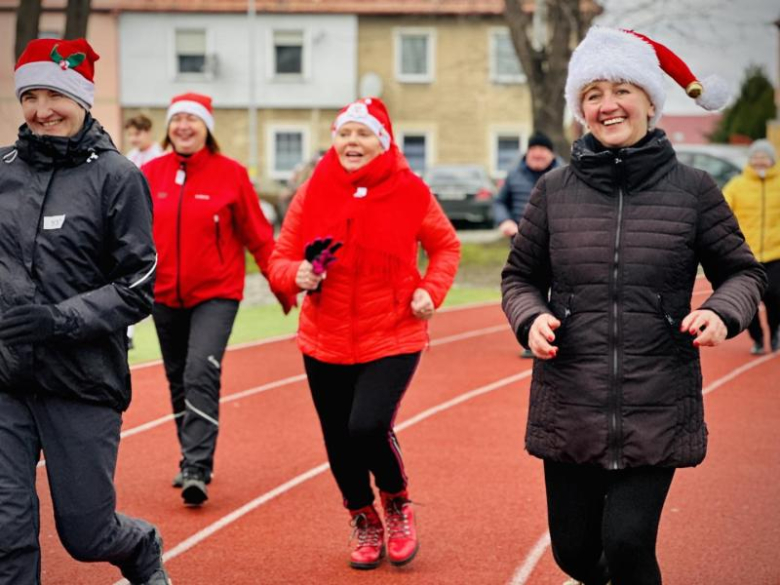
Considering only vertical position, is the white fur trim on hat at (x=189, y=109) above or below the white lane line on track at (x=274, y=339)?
above

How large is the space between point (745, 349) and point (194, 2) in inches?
1359

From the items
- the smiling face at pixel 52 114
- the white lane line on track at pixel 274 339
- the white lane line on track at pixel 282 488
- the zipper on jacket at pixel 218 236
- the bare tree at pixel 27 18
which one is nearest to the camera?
the smiling face at pixel 52 114

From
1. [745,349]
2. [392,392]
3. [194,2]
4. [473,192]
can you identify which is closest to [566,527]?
[392,392]

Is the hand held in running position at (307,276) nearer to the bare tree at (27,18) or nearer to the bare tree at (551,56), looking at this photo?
the bare tree at (27,18)

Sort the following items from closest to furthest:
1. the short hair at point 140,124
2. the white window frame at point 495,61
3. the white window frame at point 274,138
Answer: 1. the short hair at point 140,124
2. the white window frame at point 495,61
3. the white window frame at point 274,138

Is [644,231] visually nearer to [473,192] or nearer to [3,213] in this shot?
[3,213]

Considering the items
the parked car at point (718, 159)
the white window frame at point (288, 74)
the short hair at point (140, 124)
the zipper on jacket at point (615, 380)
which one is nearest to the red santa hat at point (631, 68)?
the zipper on jacket at point (615, 380)

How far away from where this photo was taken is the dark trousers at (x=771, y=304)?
1286cm

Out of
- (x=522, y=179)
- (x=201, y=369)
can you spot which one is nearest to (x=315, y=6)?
(x=522, y=179)

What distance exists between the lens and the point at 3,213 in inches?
176

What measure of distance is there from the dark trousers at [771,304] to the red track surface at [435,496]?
146 centimetres

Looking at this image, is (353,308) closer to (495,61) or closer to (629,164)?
(629,164)

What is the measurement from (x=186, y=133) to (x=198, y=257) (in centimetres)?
72

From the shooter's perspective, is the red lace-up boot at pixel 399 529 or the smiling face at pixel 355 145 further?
the red lace-up boot at pixel 399 529
